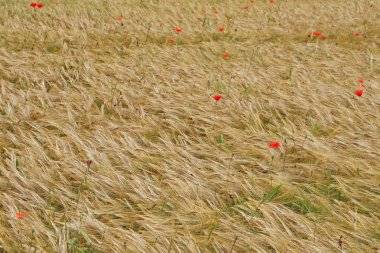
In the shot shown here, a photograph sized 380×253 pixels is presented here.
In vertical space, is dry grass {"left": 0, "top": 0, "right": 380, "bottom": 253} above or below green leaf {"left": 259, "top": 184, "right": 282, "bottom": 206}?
below

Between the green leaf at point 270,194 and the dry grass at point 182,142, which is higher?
the green leaf at point 270,194

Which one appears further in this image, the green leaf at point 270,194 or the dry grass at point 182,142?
the green leaf at point 270,194

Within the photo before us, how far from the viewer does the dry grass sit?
7.91 feet

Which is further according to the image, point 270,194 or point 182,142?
point 182,142

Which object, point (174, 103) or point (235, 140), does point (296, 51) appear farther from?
point (235, 140)

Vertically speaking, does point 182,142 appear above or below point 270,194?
below

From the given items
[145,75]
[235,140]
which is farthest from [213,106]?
[145,75]

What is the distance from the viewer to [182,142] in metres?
3.36

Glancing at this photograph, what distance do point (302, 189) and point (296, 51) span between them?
3265 mm

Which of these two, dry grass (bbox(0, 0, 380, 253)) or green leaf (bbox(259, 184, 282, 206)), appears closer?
dry grass (bbox(0, 0, 380, 253))

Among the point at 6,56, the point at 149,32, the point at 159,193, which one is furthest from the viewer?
the point at 149,32

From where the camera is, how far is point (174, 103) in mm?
3926

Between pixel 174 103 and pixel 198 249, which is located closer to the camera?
pixel 198 249

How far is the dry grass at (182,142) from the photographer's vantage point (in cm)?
241
